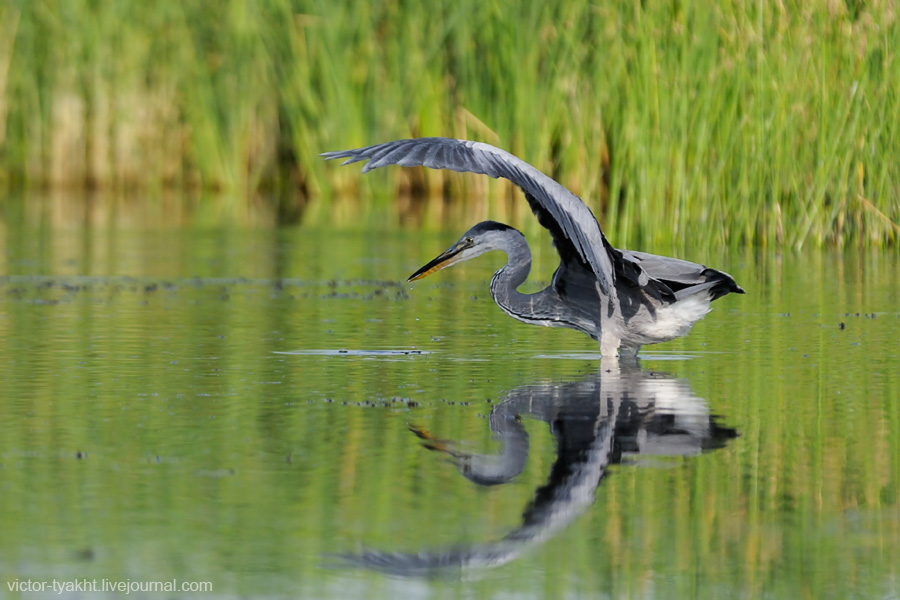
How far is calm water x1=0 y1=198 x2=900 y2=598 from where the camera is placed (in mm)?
3305

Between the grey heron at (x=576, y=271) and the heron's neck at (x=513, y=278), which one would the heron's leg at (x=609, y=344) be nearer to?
the grey heron at (x=576, y=271)

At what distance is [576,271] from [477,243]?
63cm

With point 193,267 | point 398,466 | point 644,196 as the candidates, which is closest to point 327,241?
point 193,267

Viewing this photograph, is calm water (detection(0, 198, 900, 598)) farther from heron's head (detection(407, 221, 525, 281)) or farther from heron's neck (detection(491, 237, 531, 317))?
heron's head (detection(407, 221, 525, 281))

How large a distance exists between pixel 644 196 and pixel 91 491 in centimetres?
676

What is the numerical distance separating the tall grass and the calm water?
1.75 m

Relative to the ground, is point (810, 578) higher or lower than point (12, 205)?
lower

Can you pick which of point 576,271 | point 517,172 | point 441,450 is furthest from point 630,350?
point 441,450

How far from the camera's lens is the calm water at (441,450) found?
330cm

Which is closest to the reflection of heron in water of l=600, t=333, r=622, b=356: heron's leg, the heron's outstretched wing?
l=600, t=333, r=622, b=356: heron's leg

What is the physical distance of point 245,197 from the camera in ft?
56.7

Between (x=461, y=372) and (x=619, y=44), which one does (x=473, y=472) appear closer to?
(x=461, y=372)

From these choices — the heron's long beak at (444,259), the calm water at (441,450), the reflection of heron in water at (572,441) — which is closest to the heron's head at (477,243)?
the heron's long beak at (444,259)

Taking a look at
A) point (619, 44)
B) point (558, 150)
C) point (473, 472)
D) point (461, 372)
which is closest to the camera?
point (473, 472)
